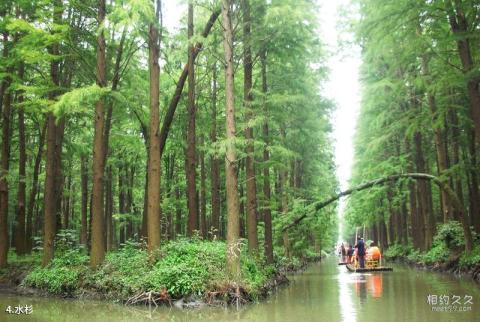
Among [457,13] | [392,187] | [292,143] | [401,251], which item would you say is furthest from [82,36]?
[401,251]

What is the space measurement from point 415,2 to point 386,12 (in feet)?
2.98

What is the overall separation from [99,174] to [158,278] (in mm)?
4885

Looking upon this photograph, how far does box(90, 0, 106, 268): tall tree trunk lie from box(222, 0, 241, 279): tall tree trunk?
4531 millimetres

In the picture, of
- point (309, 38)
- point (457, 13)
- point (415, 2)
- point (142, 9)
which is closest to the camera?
point (142, 9)

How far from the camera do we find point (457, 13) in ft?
52.1

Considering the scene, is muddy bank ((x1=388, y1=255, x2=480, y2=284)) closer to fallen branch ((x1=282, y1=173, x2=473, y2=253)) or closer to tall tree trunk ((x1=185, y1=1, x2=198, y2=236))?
fallen branch ((x1=282, y1=173, x2=473, y2=253))

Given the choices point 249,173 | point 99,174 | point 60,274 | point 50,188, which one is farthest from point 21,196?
point 249,173

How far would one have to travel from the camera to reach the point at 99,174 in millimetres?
15703

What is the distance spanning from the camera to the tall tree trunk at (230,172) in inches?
494

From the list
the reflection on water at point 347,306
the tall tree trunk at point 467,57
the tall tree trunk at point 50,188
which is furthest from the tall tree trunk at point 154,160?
the tall tree trunk at point 467,57

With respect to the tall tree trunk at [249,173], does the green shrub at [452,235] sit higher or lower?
lower

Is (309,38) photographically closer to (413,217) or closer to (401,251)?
(413,217)

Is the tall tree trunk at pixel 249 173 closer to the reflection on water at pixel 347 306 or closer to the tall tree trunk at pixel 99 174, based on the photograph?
the reflection on water at pixel 347 306

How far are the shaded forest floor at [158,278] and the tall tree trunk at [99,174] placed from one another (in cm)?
50
